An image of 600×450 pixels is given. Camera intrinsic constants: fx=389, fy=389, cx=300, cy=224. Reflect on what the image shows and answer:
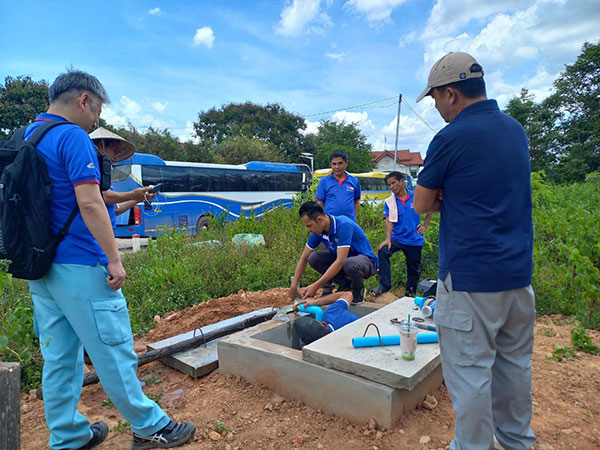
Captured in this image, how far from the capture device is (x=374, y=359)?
2.36m

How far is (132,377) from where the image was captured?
2.07m

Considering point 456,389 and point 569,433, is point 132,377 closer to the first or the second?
point 456,389

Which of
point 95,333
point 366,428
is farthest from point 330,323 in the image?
point 95,333

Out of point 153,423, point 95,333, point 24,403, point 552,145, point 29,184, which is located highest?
point 552,145

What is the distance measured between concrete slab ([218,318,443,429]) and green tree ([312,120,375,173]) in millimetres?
36951

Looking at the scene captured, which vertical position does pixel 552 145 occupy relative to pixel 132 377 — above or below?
above

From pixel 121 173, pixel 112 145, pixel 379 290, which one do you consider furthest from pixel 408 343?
pixel 121 173

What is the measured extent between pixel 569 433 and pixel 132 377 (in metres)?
2.48

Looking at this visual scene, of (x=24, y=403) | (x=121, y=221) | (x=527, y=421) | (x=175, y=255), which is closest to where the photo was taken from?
(x=527, y=421)

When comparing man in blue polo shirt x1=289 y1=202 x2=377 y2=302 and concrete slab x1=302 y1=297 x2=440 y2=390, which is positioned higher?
man in blue polo shirt x1=289 y1=202 x2=377 y2=302

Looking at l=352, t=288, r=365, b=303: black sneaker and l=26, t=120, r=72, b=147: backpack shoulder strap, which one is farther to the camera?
l=352, t=288, r=365, b=303: black sneaker

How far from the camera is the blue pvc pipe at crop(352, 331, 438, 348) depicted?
8.25 ft

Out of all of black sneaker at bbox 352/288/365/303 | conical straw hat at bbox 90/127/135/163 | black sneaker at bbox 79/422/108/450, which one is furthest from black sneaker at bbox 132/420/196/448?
black sneaker at bbox 352/288/365/303

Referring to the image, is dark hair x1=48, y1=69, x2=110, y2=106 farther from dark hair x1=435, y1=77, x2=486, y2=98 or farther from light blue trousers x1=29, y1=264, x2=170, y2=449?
dark hair x1=435, y1=77, x2=486, y2=98
